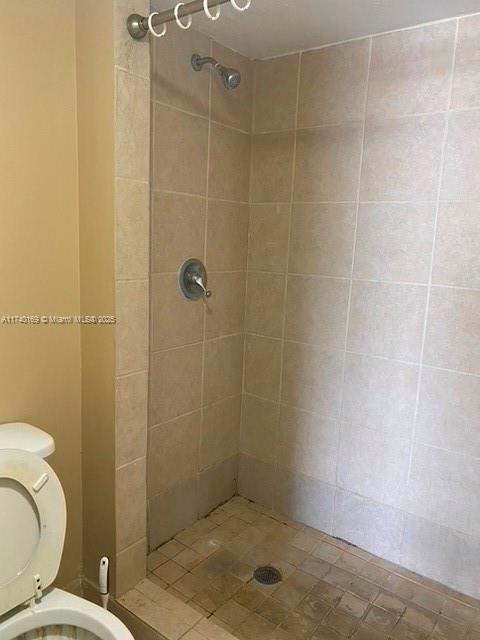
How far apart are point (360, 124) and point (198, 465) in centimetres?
154

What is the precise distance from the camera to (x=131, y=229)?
145cm

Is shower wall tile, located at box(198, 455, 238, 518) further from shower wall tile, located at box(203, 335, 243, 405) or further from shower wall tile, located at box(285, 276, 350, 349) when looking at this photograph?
shower wall tile, located at box(285, 276, 350, 349)

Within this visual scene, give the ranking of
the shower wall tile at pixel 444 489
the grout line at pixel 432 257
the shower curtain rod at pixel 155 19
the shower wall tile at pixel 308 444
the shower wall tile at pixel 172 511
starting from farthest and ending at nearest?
the shower wall tile at pixel 308 444
the shower wall tile at pixel 172 511
the shower wall tile at pixel 444 489
the grout line at pixel 432 257
the shower curtain rod at pixel 155 19

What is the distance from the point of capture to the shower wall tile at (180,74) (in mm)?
1637

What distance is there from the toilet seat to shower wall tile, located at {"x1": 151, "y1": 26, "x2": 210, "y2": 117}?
1248mm

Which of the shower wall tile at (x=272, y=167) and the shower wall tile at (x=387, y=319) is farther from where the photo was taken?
the shower wall tile at (x=272, y=167)

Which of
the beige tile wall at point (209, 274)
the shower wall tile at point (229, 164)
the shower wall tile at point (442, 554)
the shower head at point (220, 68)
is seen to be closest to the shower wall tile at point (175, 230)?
the beige tile wall at point (209, 274)

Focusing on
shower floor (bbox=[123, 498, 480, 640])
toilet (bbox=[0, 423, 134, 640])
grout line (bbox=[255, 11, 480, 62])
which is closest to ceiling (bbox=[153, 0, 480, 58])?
grout line (bbox=[255, 11, 480, 62])

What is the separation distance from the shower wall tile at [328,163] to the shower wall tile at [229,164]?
0.24 metres

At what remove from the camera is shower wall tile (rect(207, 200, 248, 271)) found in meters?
1.94

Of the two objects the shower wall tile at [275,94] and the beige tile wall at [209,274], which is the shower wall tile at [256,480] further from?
the shower wall tile at [275,94]

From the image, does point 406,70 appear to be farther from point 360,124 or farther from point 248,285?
point 248,285

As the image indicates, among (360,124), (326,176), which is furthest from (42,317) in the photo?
(360,124)

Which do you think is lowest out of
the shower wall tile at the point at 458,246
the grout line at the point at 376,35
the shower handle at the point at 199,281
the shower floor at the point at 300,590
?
the shower floor at the point at 300,590
